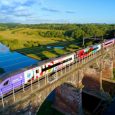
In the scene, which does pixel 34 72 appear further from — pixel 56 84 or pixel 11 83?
pixel 11 83

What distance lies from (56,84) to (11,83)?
6.71m

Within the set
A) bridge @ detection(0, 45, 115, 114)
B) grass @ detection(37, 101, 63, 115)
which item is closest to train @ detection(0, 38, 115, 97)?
bridge @ detection(0, 45, 115, 114)

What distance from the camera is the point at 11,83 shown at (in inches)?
817

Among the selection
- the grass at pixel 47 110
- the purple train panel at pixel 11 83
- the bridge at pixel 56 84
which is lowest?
the grass at pixel 47 110

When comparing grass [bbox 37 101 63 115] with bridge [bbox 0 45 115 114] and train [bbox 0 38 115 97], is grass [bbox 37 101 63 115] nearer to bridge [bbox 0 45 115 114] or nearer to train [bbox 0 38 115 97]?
bridge [bbox 0 45 115 114]

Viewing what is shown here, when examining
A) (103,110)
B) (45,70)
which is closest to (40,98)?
(45,70)

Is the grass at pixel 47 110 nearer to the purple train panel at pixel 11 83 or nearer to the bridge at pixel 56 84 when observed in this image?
the bridge at pixel 56 84

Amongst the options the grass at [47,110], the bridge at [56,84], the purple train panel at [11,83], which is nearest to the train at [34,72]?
the purple train panel at [11,83]

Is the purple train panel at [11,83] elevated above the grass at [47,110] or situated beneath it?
elevated above

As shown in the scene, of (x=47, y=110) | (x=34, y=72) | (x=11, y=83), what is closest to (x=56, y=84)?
(x=34, y=72)

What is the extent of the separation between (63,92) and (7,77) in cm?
1506

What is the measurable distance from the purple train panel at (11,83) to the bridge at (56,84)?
66 centimetres

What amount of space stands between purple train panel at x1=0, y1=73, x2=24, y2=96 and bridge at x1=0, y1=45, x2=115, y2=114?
656 millimetres

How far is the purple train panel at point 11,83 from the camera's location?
19.6 m
